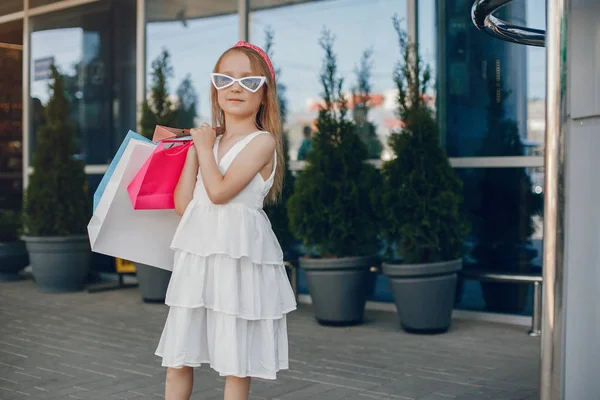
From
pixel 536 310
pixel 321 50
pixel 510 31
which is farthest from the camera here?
pixel 321 50

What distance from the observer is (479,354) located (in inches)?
215

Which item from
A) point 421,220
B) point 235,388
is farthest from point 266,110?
point 421,220

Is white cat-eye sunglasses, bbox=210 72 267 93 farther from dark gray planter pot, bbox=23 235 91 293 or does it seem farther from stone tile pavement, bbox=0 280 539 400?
dark gray planter pot, bbox=23 235 91 293

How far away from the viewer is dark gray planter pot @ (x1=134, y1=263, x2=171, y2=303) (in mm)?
7654

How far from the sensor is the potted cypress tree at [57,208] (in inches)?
332

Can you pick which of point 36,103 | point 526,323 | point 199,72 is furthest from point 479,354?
point 36,103

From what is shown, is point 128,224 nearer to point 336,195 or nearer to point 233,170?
point 233,170

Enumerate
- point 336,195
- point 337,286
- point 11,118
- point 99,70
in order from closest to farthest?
1. point 337,286
2. point 336,195
3. point 99,70
4. point 11,118

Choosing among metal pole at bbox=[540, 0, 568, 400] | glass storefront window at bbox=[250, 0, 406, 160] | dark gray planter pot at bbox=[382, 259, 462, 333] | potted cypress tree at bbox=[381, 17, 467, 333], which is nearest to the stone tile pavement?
dark gray planter pot at bbox=[382, 259, 462, 333]

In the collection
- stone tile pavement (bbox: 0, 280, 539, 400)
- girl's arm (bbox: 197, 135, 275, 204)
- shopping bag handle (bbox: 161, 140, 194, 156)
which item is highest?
shopping bag handle (bbox: 161, 140, 194, 156)

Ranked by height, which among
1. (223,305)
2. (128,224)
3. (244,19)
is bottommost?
(223,305)

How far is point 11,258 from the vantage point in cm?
948

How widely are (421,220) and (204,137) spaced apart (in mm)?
3338

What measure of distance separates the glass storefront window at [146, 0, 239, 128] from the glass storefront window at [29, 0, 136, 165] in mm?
335
